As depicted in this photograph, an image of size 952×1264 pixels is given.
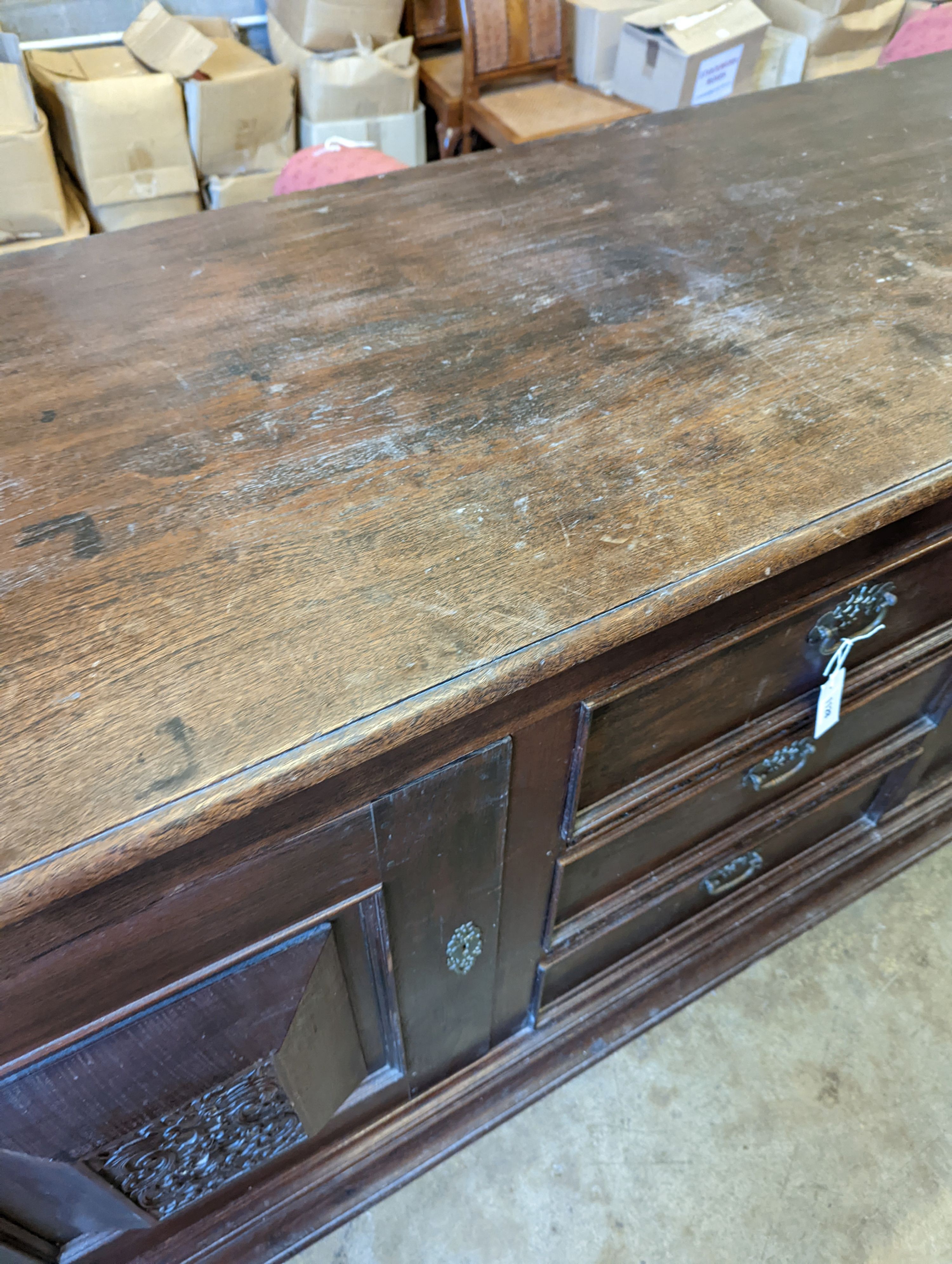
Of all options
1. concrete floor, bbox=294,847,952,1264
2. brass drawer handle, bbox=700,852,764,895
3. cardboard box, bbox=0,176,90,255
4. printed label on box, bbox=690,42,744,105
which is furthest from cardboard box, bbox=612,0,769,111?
concrete floor, bbox=294,847,952,1264

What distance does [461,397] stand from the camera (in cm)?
66

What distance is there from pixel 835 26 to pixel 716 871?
2400 millimetres

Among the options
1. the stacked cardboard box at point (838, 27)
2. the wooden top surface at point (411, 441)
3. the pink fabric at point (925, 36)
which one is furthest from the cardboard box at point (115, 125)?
the stacked cardboard box at point (838, 27)

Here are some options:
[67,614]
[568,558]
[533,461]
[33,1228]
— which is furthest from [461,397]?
[33,1228]

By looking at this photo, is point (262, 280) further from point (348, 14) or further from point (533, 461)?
point (348, 14)

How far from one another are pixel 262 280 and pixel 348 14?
57.8 inches

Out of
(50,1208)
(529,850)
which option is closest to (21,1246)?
(50,1208)

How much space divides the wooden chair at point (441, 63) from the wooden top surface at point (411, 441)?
1.47 m

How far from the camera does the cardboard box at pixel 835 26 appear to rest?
7.19 feet

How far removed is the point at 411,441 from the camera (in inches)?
24.2

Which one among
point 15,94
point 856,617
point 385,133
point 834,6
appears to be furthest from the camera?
point 834,6

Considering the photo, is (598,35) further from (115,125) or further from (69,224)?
(69,224)

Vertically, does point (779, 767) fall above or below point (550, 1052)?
above

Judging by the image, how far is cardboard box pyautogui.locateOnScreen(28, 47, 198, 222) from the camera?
1.63 metres
